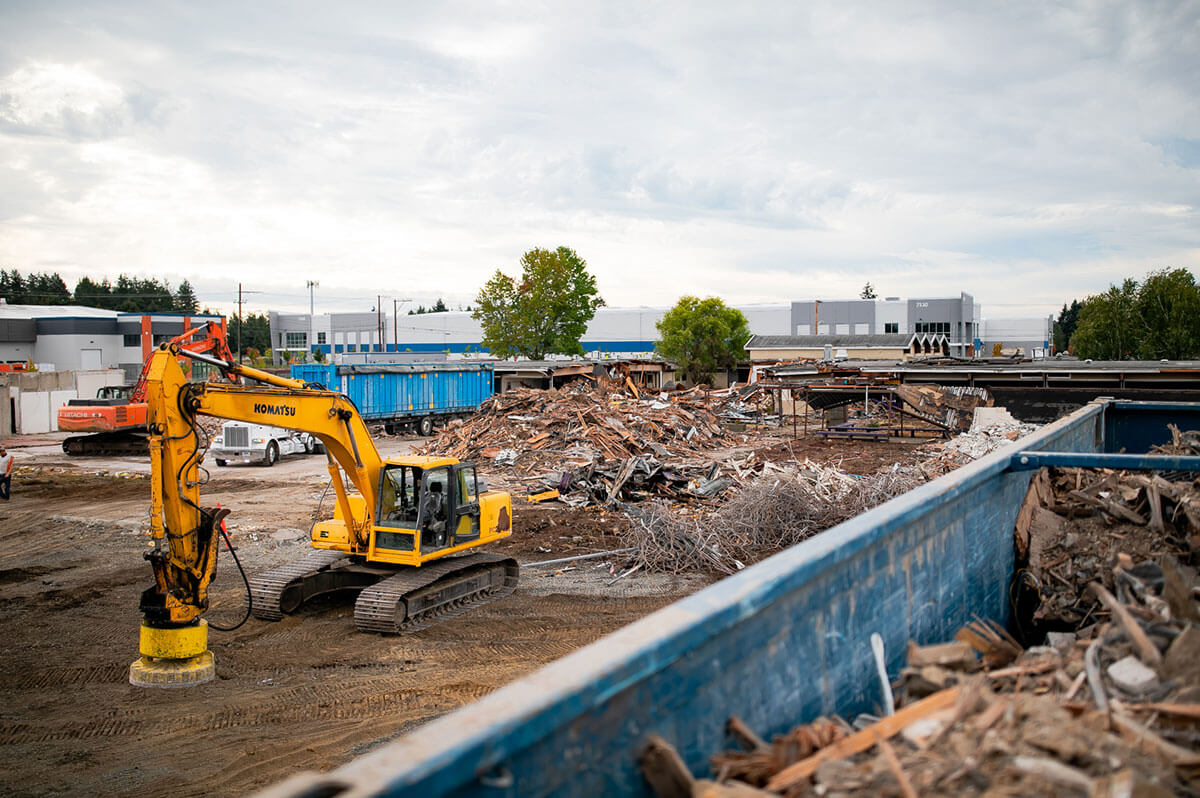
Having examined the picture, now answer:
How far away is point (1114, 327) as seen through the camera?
59.3 m

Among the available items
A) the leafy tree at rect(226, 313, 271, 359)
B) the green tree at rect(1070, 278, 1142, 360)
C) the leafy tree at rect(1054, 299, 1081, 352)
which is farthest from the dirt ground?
the leafy tree at rect(1054, 299, 1081, 352)

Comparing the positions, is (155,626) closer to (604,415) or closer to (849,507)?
(849,507)

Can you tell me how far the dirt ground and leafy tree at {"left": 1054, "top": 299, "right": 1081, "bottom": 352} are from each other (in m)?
140

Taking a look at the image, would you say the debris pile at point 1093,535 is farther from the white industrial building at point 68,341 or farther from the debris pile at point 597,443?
the white industrial building at point 68,341

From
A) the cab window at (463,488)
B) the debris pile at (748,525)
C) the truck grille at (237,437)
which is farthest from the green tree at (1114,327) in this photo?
the cab window at (463,488)

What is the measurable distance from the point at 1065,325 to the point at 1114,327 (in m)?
110

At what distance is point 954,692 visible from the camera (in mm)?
2873

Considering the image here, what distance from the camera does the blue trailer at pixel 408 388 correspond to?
109 ft

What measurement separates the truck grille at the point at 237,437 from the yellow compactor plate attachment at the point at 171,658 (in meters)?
20.6

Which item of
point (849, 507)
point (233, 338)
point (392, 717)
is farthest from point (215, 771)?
point (233, 338)

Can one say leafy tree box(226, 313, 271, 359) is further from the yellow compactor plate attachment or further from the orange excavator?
the yellow compactor plate attachment

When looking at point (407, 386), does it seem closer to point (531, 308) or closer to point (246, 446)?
point (246, 446)

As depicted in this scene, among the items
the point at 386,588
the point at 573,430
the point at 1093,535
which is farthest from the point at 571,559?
the point at 573,430

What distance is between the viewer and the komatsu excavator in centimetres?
867
